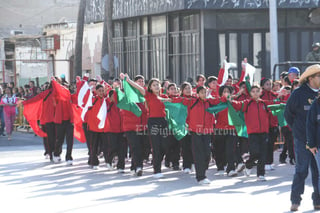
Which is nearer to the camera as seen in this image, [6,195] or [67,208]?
[67,208]

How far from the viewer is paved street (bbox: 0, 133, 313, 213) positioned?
1098 cm

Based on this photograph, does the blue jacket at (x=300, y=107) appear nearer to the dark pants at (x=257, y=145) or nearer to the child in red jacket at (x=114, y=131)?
the dark pants at (x=257, y=145)

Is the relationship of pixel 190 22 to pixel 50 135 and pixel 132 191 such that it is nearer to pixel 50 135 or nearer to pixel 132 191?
pixel 50 135

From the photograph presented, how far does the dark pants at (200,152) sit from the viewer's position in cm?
1354

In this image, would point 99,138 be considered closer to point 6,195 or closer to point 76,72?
point 6,195

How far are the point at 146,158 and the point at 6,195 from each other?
5210 millimetres

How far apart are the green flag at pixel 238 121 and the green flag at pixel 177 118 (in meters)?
0.89

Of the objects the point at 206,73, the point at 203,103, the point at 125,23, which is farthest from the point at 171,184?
the point at 125,23

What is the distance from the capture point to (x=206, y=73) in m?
28.4

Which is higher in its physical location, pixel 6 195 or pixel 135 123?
pixel 135 123

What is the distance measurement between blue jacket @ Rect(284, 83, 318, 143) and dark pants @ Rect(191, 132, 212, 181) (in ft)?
11.0

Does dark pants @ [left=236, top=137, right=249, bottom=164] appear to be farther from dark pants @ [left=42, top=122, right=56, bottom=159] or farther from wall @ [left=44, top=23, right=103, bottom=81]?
wall @ [left=44, top=23, right=103, bottom=81]

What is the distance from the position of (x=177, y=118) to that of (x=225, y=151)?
44.0 inches

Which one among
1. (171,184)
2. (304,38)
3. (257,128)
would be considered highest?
Answer: (304,38)
